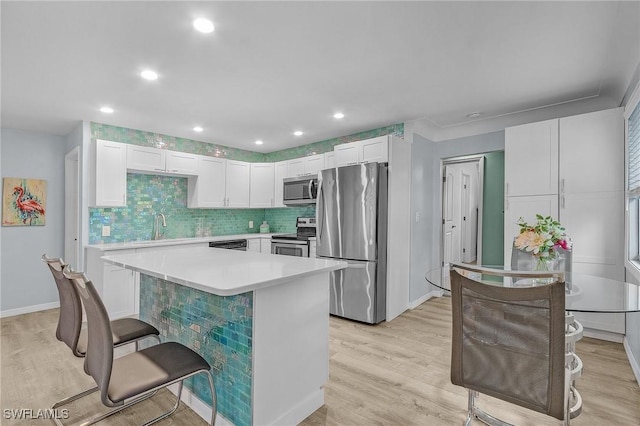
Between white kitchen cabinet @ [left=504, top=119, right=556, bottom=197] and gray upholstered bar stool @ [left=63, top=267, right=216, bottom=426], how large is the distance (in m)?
3.62

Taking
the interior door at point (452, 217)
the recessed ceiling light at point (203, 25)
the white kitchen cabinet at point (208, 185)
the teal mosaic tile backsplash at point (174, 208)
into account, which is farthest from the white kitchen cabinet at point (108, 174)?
the interior door at point (452, 217)

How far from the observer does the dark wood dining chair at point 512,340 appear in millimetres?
1320

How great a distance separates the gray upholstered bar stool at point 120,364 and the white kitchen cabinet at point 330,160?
10.7 ft

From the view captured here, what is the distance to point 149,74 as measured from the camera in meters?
2.72

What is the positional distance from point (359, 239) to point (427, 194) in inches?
61.7

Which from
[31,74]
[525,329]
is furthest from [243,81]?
[525,329]

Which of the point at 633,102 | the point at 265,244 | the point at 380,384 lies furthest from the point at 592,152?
the point at 265,244

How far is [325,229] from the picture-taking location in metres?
4.08

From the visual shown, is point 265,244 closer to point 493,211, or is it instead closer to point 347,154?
point 347,154

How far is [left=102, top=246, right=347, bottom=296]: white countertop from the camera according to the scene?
4.82 ft

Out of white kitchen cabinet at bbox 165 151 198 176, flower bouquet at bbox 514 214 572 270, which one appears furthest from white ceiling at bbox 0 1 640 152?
flower bouquet at bbox 514 214 572 270

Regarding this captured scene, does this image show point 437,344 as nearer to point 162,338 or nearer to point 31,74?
point 162,338

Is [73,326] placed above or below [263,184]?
below

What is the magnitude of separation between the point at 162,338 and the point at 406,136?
11.7 ft
